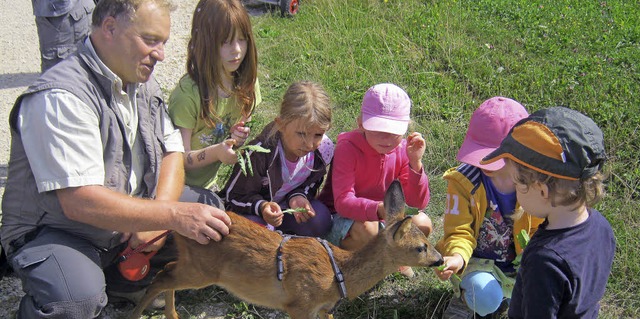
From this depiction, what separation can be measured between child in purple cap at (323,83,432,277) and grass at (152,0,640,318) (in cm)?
44

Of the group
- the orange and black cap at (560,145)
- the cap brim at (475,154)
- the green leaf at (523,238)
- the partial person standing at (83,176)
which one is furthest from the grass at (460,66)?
the orange and black cap at (560,145)

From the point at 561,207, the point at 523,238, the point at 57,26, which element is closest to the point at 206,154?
the point at 57,26

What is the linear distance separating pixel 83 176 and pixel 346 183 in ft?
5.88

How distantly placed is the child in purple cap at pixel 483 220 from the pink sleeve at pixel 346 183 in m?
0.60

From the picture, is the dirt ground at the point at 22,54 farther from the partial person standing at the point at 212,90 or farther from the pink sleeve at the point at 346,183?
the pink sleeve at the point at 346,183

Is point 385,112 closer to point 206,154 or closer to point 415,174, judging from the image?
point 415,174

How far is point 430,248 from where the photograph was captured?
3975 mm

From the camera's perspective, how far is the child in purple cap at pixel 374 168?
4.49 m

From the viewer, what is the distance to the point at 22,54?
8555mm

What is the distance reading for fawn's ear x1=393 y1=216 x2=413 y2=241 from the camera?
152 inches

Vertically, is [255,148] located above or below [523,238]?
above

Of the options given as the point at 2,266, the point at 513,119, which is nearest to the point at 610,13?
the point at 513,119

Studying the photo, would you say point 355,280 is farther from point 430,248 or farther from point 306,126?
point 306,126

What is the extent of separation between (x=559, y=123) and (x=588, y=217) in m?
0.46
